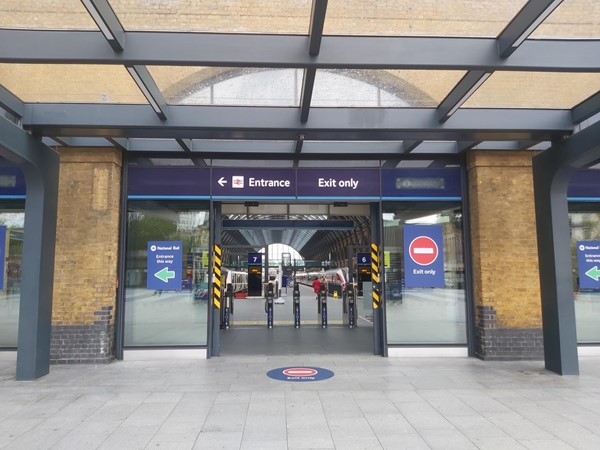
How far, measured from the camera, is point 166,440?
407 centimetres

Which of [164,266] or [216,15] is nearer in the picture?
[216,15]

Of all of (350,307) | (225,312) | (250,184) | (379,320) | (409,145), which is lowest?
(225,312)

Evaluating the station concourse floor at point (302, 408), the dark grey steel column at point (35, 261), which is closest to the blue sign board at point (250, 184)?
the dark grey steel column at point (35, 261)

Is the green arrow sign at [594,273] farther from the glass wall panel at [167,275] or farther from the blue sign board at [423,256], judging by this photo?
the glass wall panel at [167,275]

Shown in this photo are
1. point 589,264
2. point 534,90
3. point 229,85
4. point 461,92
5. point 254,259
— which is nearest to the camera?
point 461,92

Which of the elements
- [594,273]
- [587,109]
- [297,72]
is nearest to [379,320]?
[594,273]

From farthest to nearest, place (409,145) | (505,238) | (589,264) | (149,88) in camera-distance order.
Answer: (589,264), (505,238), (409,145), (149,88)

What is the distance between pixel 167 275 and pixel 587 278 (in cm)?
772

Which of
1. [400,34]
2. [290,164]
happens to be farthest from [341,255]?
[400,34]

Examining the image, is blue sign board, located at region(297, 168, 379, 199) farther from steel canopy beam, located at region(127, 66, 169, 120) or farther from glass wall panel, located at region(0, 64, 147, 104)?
glass wall panel, located at region(0, 64, 147, 104)

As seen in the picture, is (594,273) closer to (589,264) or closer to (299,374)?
(589,264)

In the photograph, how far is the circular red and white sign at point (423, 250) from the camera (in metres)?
8.27

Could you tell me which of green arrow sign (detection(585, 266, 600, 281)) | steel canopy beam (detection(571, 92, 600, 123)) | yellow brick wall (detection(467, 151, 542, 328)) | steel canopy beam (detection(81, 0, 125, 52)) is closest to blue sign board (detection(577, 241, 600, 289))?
green arrow sign (detection(585, 266, 600, 281))

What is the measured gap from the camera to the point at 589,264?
27.1ft
